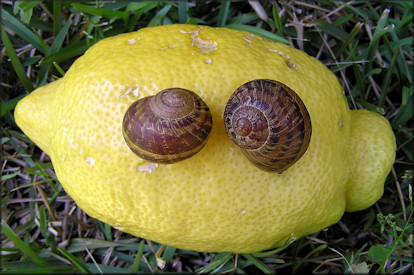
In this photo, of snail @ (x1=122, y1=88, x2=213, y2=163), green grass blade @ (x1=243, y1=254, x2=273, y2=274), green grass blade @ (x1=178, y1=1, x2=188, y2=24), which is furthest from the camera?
green grass blade @ (x1=178, y1=1, x2=188, y2=24)

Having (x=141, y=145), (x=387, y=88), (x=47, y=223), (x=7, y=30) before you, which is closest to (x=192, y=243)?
(x=141, y=145)

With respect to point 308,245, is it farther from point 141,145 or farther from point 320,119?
point 141,145

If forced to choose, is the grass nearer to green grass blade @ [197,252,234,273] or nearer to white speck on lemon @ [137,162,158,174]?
green grass blade @ [197,252,234,273]

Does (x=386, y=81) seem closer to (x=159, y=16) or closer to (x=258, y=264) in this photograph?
(x=258, y=264)

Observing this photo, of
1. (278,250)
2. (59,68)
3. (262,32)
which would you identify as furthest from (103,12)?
(278,250)

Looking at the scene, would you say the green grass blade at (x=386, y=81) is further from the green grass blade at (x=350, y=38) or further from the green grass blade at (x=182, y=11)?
the green grass blade at (x=182, y=11)

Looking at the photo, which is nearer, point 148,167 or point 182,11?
point 148,167

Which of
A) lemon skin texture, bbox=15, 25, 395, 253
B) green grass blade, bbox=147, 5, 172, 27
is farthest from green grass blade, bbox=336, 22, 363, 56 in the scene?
green grass blade, bbox=147, 5, 172, 27
